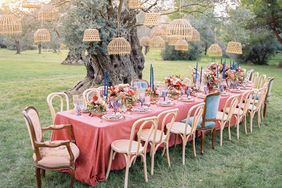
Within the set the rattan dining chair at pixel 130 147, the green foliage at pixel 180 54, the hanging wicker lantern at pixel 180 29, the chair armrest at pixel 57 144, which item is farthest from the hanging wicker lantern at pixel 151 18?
the green foliage at pixel 180 54

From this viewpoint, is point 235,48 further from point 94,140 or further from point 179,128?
point 94,140

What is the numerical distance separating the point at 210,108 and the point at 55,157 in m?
2.71

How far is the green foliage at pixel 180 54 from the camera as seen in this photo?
26781 millimetres

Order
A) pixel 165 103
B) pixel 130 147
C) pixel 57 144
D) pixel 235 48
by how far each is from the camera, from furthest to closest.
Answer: pixel 235 48 → pixel 165 103 → pixel 130 147 → pixel 57 144

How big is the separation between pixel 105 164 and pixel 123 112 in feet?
2.90

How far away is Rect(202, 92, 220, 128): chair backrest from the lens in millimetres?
5078

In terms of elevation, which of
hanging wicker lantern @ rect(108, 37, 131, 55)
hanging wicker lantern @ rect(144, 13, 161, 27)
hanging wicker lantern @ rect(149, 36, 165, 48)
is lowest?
hanging wicker lantern @ rect(108, 37, 131, 55)

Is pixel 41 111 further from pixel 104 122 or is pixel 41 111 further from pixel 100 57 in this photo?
pixel 104 122

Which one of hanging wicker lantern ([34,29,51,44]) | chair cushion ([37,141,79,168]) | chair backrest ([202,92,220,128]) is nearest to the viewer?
chair cushion ([37,141,79,168])

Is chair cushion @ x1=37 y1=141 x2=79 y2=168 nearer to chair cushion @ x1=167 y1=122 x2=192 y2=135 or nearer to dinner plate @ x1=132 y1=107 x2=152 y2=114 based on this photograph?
dinner plate @ x1=132 y1=107 x2=152 y2=114

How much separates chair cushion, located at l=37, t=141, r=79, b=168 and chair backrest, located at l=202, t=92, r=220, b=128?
2287 mm

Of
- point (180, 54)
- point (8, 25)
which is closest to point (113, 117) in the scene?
point (8, 25)

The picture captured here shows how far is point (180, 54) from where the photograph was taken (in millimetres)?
27297

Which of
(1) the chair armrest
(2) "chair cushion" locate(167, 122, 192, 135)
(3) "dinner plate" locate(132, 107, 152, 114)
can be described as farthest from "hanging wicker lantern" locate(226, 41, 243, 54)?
(1) the chair armrest
